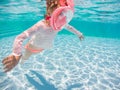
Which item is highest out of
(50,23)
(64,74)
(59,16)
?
(59,16)

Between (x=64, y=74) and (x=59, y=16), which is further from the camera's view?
(x=64, y=74)

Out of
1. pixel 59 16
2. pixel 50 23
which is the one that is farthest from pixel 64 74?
pixel 59 16

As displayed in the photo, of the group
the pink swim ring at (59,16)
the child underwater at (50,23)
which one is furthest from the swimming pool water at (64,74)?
the pink swim ring at (59,16)

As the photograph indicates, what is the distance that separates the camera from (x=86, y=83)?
310 inches

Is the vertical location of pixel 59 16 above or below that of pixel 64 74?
above

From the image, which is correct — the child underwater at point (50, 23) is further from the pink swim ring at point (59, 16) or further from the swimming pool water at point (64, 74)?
the swimming pool water at point (64, 74)

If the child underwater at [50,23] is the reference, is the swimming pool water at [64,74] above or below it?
below

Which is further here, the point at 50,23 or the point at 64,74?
the point at 64,74

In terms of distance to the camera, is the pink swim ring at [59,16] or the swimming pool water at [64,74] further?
the swimming pool water at [64,74]

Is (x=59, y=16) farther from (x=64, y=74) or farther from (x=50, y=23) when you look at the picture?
(x=64, y=74)

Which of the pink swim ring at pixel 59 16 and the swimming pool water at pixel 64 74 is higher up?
the pink swim ring at pixel 59 16

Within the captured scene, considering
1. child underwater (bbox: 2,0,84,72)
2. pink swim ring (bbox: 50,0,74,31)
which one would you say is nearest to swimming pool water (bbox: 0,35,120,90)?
child underwater (bbox: 2,0,84,72)

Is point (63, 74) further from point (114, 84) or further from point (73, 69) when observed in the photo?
point (114, 84)

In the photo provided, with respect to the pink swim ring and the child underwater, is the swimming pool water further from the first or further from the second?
the pink swim ring
